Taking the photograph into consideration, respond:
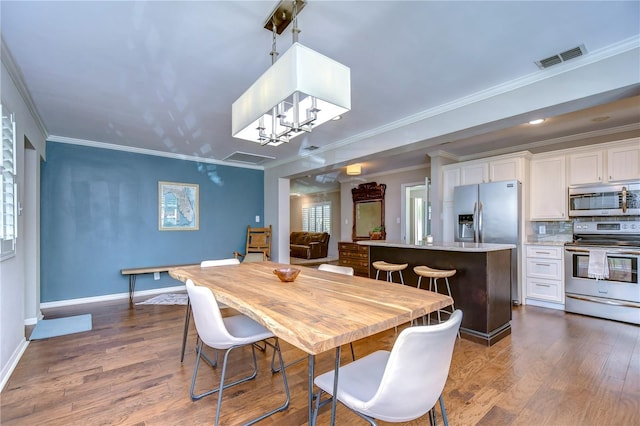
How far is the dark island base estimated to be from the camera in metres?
2.83

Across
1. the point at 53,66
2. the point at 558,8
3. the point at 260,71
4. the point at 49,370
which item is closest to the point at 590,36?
the point at 558,8

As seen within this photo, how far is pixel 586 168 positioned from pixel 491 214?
1226mm

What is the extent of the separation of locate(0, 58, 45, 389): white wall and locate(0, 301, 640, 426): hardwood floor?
167 mm

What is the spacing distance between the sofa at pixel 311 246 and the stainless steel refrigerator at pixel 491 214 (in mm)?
4385

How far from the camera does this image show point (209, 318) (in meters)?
1.62

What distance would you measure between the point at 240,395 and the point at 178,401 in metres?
0.38

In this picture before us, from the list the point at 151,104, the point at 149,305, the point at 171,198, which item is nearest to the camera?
the point at 151,104

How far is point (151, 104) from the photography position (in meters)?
3.02

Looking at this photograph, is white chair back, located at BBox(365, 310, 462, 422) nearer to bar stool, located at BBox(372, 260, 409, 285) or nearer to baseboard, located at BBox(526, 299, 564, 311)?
bar stool, located at BBox(372, 260, 409, 285)

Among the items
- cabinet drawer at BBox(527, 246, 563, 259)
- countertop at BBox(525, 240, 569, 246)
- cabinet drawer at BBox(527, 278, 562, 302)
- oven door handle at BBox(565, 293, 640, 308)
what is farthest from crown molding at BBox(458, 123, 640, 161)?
oven door handle at BBox(565, 293, 640, 308)

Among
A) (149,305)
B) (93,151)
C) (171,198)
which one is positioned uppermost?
(93,151)

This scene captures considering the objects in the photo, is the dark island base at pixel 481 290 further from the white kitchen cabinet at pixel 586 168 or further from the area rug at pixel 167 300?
the area rug at pixel 167 300

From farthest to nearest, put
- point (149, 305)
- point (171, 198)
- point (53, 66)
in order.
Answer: point (171, 198) → point (149, 305) → point (53, 66)

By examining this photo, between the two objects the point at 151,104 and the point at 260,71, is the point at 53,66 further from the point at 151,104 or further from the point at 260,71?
the point at 260,71
